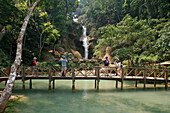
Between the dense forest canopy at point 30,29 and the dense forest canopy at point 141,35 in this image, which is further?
the dense forest canopy at point 30,29

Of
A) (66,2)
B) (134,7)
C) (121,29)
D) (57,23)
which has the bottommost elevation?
(121,29)

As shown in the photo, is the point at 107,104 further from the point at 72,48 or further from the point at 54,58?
the point at 72,48

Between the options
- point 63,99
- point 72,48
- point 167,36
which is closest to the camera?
point 63,99

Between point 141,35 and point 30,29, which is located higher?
point 30,29

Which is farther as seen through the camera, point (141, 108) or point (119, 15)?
point (119, 15)

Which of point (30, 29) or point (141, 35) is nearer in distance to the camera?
point (141, 35)

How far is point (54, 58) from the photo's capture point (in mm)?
30953

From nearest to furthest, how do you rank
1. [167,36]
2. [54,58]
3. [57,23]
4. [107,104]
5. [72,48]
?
[107,104] < [167,36] < [54,58] < [57,23] < [72,48]

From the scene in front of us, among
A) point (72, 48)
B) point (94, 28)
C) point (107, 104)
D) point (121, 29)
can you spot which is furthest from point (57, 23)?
point (107, 104)

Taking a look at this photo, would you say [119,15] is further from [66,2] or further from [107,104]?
[107,104]

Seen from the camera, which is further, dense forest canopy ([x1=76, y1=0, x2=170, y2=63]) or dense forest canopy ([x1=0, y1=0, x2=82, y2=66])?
dense forest canopy ([x1=0, y1=0, x2=82, y2=66])

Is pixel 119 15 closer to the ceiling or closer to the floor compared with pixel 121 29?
closer to the ceiling

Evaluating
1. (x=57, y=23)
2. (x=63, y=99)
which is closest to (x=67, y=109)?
(x=63, y=99)

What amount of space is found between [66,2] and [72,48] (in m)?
12.3
